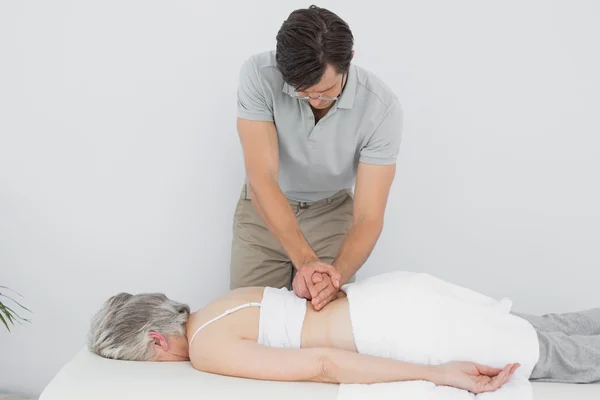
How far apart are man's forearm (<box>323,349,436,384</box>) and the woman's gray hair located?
49 centimetres

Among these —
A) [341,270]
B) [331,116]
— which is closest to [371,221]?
[341,270]

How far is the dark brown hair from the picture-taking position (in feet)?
6.53

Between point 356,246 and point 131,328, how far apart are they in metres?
0.73

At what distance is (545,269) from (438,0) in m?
1.19

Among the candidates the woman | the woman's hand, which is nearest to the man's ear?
the woman

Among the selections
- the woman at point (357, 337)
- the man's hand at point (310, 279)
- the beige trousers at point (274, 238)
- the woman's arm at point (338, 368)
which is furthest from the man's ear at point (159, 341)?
the beige trousers at point (274, 238)

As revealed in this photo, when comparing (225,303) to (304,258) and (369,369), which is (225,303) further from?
(369,369)

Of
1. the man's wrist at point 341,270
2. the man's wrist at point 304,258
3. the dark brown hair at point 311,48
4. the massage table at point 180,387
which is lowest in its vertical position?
the massage table at point 180,387

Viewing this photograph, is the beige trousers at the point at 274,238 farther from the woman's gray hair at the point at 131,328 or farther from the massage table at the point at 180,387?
the massage table at the point at 180,387

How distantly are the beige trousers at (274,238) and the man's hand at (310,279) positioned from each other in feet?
1.87

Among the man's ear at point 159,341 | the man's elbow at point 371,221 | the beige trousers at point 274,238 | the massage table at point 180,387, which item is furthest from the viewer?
the beige trousers at point 274,238

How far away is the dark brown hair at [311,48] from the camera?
199 centimetres

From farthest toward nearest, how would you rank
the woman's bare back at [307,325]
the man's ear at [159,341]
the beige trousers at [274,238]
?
the beige trousers at [274,238] < the man's ear at [159,341] < the woman's bare back at [307,325]

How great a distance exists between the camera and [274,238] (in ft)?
9.23
